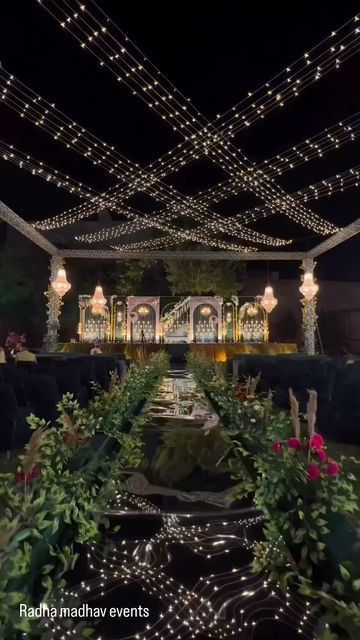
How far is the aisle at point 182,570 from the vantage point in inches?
59.7

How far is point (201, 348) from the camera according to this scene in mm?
16406

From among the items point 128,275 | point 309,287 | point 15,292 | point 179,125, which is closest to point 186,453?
point 179,125

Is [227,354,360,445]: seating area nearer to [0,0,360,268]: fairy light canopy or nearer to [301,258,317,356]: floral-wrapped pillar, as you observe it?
[0,0,360,268]: fairy light canopy

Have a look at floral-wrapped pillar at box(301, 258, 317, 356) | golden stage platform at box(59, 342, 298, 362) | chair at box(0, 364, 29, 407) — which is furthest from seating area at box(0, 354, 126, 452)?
floral-wrapped pillar at box(301, 258, 317, 356)

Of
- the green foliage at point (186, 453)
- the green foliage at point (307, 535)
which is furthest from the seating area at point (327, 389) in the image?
the green foliage at point (307, 535)

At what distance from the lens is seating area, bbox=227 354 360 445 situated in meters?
3.59

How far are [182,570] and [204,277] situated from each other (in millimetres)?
16964

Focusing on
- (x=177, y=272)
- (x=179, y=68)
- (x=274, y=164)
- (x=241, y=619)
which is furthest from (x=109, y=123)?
(x=177, y=272)

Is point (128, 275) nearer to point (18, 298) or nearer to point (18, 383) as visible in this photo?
point (18, 298)

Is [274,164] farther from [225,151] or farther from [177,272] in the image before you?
[177,272]

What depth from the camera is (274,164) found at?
795cm

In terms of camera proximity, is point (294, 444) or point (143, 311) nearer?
point (294, 444)

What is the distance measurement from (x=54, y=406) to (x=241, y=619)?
261cm

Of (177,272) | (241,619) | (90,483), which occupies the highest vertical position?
(177,272)
